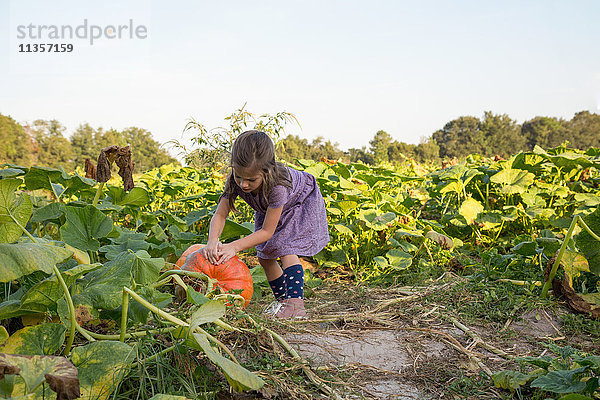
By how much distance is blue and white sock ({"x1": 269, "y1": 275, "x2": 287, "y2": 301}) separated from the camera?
2.82 m

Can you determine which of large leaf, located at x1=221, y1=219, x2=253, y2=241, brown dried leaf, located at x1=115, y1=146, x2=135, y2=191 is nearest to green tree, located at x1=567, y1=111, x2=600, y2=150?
large leaf, located at x1=221, y1=219, x2=253, y2=241

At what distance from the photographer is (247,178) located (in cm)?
243

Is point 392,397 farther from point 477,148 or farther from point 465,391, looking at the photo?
point 477,148

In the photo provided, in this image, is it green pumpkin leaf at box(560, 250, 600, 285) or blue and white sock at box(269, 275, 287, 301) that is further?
blue and white sock at box(269, 275, 287, 301)

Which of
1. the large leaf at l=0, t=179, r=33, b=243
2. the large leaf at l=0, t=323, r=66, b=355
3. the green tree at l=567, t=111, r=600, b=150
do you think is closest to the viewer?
the large leaf at l=0, t=323, r=66, b=355

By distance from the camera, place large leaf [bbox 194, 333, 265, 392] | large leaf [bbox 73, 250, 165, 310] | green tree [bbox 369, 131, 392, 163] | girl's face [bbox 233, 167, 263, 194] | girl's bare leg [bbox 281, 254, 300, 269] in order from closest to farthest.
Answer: large leaf [bbox 194, 333, 265, 392]
large leaf [bbox 73, 250, 165, 310]
girl's face [bbox 233, 167, 263, 194]
girl's bare leg [bbox 281, 254, 300, 269]
green tree [bbox 369, 131, 392, 163]

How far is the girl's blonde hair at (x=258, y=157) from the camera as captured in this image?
2.39 m

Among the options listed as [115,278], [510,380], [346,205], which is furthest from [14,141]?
[510,380]

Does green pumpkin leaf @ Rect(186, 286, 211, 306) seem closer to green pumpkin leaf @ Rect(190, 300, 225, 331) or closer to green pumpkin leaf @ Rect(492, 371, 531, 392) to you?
green pumpkin leaf @ Rect(190, 300, 225, 331)

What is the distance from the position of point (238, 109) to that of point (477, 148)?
25501 millimetres

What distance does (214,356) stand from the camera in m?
1.26

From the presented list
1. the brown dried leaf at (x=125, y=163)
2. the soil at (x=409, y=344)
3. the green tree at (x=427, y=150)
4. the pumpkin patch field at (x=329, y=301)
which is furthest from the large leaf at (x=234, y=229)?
the green tree at (x=427, y=150)

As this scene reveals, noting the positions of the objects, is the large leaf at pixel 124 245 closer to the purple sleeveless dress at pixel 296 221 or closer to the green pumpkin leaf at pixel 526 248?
the purple sleeveless dress at pixel 296 221

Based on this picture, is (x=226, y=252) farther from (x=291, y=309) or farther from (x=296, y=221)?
(x=296, y=221)
